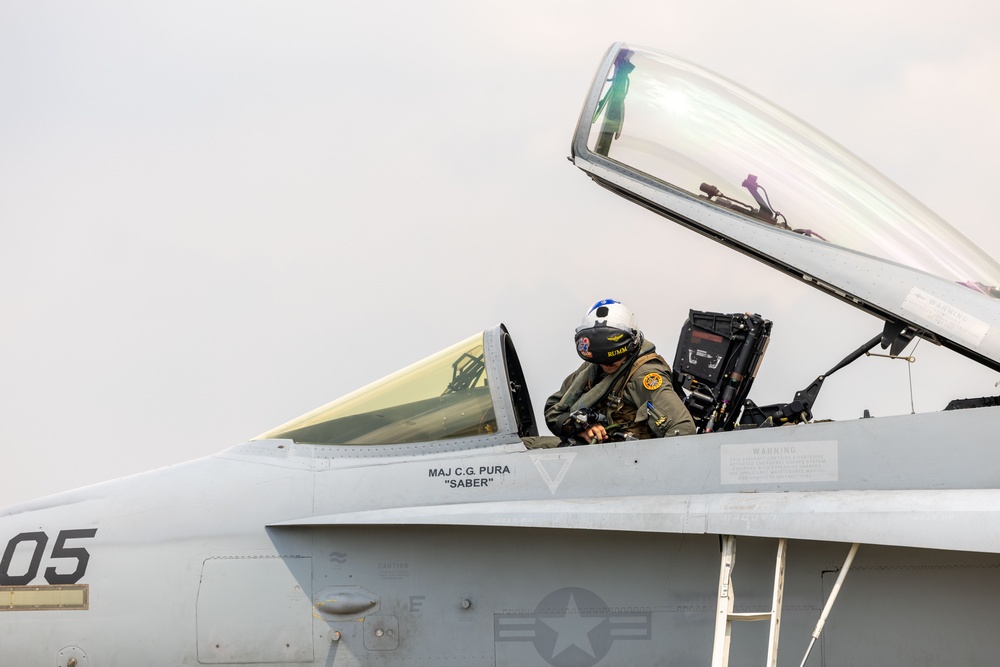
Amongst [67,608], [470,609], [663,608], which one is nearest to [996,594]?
[663,608]

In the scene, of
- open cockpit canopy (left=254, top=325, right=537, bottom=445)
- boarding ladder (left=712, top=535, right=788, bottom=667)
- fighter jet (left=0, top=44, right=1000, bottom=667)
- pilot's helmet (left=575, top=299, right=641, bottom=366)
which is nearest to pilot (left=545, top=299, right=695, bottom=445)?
pilot's helmet (left=575, top=299, right=641, bottom=366)

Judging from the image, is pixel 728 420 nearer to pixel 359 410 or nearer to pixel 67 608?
pixel 359 410

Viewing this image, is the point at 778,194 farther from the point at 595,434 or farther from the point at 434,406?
the point at 434,406

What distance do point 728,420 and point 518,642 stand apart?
1.63 m

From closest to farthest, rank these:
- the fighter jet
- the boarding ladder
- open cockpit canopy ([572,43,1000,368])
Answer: the boarding ladder < the fighter jet < open cockpit canopy ([572,43,1000,368])

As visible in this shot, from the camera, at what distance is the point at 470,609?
202 inches

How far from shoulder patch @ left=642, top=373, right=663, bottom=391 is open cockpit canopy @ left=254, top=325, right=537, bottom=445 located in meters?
0.71

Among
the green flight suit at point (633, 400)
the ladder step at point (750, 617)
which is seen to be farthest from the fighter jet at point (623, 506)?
the green flight suit at point (633, 400)

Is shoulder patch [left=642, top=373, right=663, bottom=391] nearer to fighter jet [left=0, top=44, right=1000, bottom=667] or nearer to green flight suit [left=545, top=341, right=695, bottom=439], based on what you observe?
green flight suit [left=545, top=341, right=695, bottom=439]

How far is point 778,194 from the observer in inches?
212

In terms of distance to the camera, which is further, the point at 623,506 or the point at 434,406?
the point at 434,406

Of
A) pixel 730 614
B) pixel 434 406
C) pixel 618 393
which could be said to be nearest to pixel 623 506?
pixel 730 614

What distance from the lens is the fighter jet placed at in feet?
15.5

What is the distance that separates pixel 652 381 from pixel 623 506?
0.86 metres
